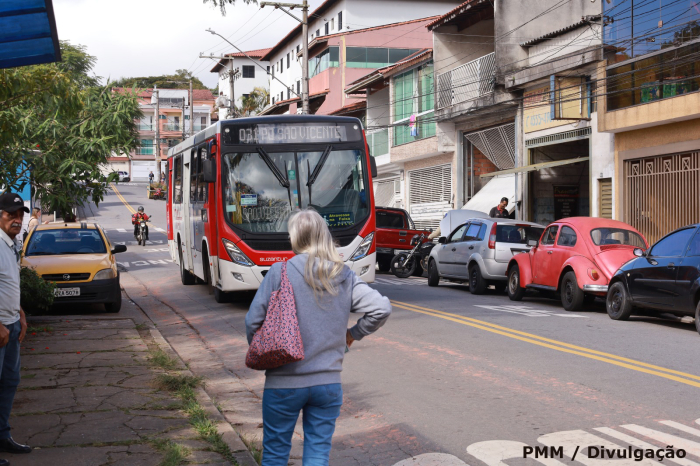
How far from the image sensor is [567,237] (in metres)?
15.2

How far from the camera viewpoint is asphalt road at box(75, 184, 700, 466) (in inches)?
236

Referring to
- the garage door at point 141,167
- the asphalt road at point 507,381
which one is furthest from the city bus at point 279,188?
the garage door at point 141,167

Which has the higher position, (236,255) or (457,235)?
(457,235)

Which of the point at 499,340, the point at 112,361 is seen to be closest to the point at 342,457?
the point at 112,361

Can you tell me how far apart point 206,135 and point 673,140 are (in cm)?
1178

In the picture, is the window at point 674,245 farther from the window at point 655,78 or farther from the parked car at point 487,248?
the window at point 655,78

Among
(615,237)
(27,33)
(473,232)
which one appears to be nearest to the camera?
(27,33)

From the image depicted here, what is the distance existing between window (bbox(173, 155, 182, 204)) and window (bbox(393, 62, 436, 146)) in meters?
13.8

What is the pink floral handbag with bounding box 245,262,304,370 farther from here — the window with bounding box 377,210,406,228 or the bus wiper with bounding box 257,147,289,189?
the window with bounding box 377,210,406,228

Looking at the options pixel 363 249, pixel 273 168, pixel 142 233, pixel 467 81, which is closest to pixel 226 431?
pixel 363 249

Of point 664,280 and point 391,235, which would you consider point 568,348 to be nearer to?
point 664,280

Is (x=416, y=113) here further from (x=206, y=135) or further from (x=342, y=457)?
(x=342, y=457)

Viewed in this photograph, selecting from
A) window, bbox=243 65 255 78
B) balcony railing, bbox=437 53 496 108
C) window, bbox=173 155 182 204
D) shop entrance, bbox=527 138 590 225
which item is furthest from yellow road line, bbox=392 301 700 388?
window, bbox=243 65 255 78

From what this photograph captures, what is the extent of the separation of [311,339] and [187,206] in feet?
47.2
